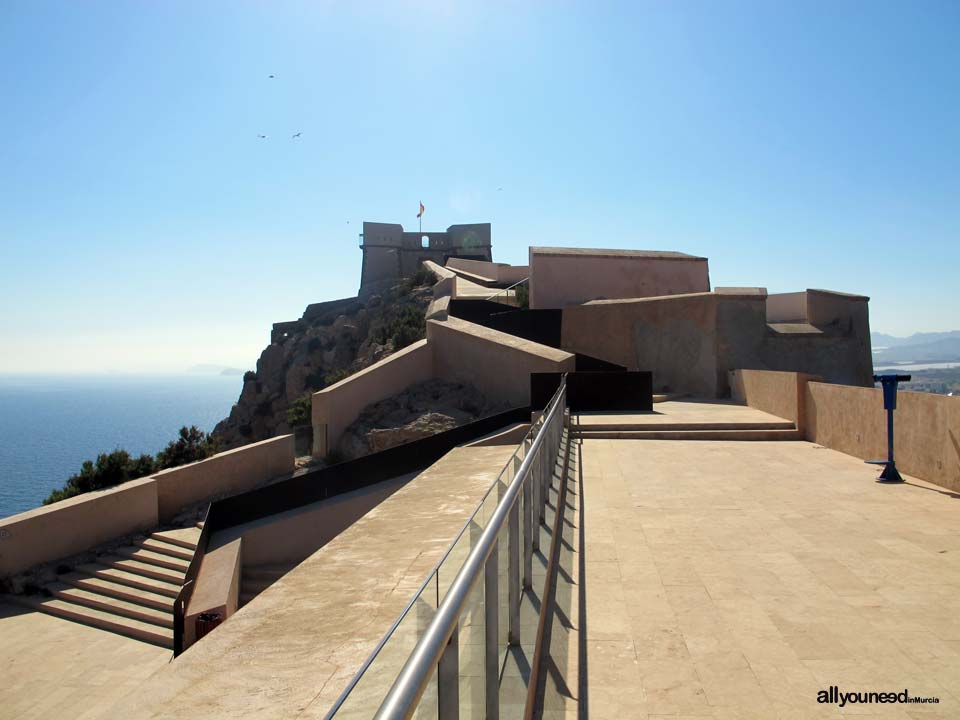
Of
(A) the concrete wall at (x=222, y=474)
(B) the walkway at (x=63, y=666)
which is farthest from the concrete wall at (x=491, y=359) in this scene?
(B) the walkway at (x=63, y=666)

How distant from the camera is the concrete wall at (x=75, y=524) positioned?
1243cm

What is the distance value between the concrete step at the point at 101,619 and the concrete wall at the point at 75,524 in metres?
0.87

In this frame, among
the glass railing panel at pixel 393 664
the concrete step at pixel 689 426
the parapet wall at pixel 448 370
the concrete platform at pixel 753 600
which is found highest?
the parapet wall at pixel 448 370

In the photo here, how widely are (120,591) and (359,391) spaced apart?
841cm

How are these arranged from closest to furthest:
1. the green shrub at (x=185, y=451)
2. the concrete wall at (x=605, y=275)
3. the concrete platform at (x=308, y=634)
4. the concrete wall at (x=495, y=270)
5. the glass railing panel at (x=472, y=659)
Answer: the glass railing panel at (x=472, y=659) → the concrete platform at (x=308, y=634) → the green shrub at (x=185, y=451) → the concrete wall at (x=605, y=275) → the concrete wall at (x=495, y=270)

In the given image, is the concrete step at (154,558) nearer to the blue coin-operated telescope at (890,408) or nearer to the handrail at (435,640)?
the blue coin-operated telescope at (890,408)

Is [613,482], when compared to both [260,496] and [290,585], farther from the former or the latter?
[260,496]

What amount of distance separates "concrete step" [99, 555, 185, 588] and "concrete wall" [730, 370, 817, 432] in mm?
11308

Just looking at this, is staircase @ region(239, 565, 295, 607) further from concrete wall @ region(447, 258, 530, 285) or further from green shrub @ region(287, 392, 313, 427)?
concrete wall @ region(447, 258, 530, 285)

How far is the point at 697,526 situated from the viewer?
5.83 m

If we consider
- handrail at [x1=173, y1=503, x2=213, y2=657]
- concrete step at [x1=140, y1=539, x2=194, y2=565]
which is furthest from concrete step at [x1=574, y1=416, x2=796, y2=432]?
concrete step at [x1=140, y1=539, x2=194, y2=565]

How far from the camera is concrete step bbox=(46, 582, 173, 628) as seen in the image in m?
11.2

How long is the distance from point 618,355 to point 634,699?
17.4m

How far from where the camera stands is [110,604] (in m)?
11.6
